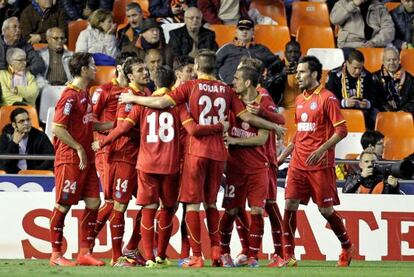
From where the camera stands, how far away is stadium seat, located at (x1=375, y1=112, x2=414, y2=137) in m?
19.8

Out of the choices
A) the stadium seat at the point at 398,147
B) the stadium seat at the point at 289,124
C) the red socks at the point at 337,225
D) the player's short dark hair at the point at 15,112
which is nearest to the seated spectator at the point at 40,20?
the player's short dark hair at the point at 15,112

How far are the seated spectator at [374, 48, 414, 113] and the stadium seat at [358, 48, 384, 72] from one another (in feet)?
2.96

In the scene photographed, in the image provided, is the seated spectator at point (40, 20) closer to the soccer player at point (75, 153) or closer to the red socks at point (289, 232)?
the soccer player at point (75, 153)

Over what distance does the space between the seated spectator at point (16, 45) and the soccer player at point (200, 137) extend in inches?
227

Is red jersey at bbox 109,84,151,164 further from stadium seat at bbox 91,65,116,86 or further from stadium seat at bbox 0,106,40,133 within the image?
stadium seat at bbox 91,65,116,86

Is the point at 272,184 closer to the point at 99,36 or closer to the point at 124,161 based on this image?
the point at 124,161

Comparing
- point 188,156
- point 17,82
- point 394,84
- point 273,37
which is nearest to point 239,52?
point 273,37

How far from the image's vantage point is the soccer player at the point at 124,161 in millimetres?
14586

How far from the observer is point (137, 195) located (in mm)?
14266

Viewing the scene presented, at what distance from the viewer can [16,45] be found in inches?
781

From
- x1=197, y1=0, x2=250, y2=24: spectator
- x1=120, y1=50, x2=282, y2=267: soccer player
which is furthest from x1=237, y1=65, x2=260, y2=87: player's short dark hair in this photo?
x1=197, y1=0, x2=250, y2=24: spectator

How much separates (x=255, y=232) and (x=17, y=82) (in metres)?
5.91

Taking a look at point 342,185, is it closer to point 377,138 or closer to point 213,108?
point 377,138

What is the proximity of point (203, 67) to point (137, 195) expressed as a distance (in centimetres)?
145
